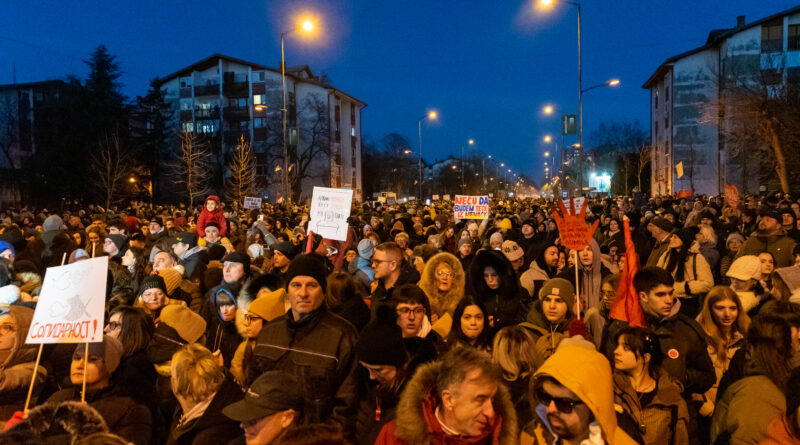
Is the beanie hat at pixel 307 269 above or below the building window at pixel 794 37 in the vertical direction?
below

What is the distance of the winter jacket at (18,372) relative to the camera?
4.32 metres

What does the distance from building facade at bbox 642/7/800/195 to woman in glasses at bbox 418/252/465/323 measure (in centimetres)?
3686

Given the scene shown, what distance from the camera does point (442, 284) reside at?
6.33 metres

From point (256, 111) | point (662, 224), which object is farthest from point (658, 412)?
point (256, 111)

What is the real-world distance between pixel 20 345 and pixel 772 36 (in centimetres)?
5576

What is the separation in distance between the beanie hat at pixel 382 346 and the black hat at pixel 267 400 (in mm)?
635

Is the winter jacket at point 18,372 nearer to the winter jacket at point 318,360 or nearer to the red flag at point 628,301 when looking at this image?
the winter jacket at point 318,360

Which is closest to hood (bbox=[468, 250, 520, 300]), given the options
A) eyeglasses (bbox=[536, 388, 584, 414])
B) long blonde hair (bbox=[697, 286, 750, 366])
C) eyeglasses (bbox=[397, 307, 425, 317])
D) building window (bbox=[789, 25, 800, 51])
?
eyeglasses (bbox=[397, 307, 425, 317])

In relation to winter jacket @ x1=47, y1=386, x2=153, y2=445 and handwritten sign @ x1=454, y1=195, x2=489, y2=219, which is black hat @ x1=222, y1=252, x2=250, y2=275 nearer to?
winter jacket @ x1=47, y1=386, x2=153, y2=445

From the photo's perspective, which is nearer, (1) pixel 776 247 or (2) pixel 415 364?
(2) pixel 415 364

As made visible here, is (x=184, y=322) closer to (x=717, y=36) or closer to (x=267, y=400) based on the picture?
(x=267, y=400)

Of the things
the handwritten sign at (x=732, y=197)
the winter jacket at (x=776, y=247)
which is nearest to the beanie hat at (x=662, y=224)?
the winter jacket at (x=776, y=247)

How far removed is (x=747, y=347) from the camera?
4293mm

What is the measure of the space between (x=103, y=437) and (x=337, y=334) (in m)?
1.79
